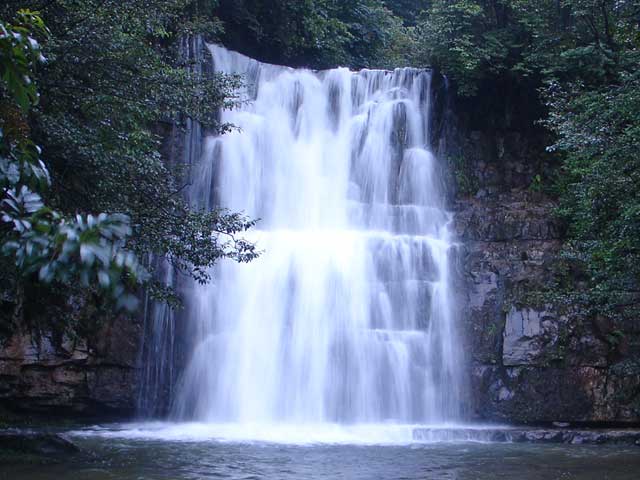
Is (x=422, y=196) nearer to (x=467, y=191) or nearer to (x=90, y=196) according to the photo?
(x=467, y=191)

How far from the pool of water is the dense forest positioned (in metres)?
2.35

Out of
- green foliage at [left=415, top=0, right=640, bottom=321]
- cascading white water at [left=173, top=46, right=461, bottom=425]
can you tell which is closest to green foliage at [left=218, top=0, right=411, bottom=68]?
cascading white water at [left=173, top=46, right=461, bottom=425]

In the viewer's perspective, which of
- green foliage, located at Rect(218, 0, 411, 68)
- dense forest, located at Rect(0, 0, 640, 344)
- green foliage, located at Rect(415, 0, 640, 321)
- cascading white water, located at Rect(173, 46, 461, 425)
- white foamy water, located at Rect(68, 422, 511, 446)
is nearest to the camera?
dense forest, located at Rect(0, 0, 640, 344)

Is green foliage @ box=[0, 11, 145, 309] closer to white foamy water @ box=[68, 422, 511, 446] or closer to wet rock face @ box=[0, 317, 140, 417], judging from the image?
white foamy water @ box=[68, 422, 511, 446]

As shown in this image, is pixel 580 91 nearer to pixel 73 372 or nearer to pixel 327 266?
pixel 327 266

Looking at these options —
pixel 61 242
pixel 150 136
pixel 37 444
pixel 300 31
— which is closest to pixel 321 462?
pixel 37 444

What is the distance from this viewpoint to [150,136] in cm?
1240

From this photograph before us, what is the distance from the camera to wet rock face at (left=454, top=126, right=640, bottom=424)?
49.0 ft

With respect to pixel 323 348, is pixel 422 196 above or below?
above

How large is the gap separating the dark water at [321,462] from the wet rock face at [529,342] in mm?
2399

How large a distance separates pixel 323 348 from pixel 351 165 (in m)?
5.99

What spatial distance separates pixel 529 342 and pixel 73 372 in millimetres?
9592

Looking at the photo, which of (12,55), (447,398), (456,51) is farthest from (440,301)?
Answer: (12,55)

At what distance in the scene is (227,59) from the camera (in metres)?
20.7
